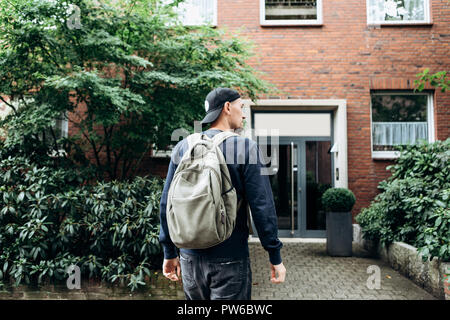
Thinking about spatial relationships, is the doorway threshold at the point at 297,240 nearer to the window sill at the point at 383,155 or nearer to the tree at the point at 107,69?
the window sill at the point at 383,155

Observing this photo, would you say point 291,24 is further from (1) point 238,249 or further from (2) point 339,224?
(1) point 238,249

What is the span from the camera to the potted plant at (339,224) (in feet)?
23.4

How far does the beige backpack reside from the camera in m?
1.91

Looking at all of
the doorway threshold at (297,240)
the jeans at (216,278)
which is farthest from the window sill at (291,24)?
the jeans at (216,278)

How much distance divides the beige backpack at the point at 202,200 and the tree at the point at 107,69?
3508mm

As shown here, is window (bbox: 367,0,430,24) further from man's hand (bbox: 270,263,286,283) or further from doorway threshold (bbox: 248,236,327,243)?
man's hand (bbox: 270,263,286,283)

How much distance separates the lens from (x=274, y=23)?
9.20 metres

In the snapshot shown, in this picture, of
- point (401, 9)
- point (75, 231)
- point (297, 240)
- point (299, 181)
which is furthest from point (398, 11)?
point (75, 231)

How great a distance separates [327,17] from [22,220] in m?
8.21

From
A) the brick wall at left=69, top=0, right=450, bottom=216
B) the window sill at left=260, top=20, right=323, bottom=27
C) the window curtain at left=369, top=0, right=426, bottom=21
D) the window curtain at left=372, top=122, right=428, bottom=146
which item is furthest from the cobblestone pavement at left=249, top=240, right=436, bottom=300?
the window curtain at left=369, top=0, right=426, bottom=21

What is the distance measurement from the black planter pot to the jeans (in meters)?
5.48

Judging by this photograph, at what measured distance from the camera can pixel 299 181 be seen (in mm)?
9227

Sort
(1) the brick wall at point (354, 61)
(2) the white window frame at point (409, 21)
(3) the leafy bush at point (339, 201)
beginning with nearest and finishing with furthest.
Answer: (3) the leafy bush at point (339, 201) → (1) the brick wall at point (354, 61) → (2) the white window frame at point (409, 21)

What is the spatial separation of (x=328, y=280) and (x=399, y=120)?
5.53 m
